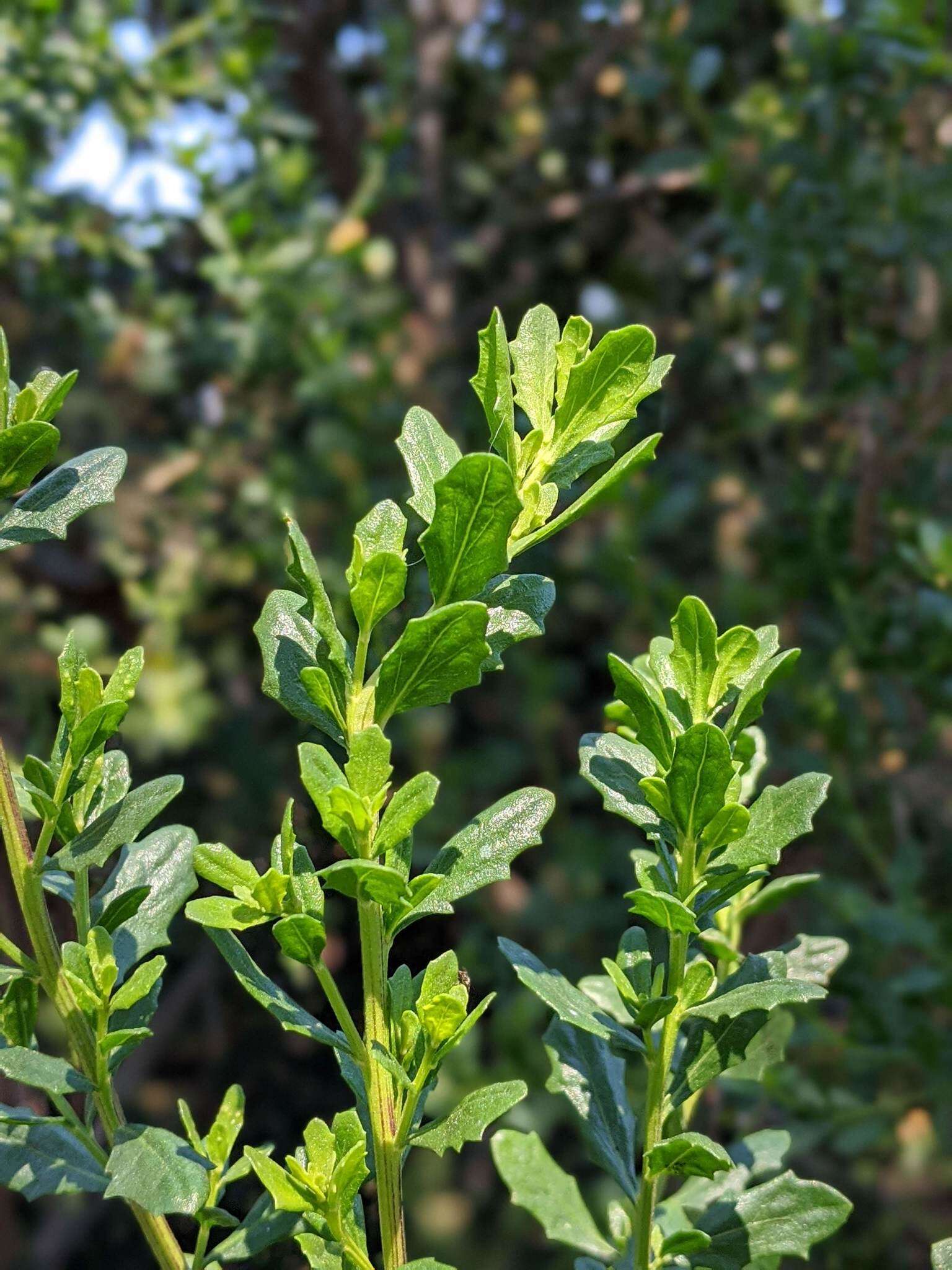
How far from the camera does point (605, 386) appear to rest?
487 millimetres

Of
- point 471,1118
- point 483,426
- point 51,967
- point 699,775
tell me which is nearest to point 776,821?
point 699,775

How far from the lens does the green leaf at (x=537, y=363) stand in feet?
1.63

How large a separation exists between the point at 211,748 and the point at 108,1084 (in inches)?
70.9

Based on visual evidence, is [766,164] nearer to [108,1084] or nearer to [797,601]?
[797,601]

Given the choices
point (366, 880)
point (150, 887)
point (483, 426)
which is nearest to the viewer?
point (366, 880)

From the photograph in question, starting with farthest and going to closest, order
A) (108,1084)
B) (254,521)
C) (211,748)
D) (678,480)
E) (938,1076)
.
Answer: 1. (211,748)
2. (678,480)
3. (254,521)
4. (938,1076)
5. (108,1084)

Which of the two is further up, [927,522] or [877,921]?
[927,522]

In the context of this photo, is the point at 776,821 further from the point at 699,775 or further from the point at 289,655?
the point at 289,655

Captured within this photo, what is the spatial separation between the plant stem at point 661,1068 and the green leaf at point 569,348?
175 millimetres

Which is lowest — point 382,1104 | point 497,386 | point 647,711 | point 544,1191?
point 544,1191

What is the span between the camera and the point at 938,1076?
1363 millimetres

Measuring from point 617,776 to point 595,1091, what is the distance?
0.16 m

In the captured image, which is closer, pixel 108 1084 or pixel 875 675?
pixel 108 1084

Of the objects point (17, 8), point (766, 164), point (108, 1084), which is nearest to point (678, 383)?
point (766, 164)
